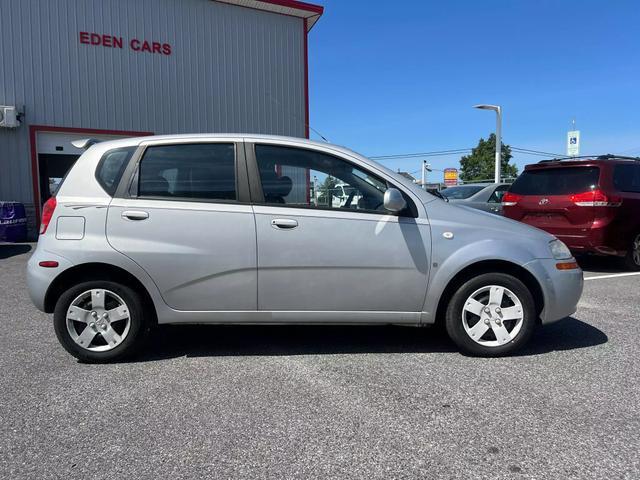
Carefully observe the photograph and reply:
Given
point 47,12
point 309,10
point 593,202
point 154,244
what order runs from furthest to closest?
1. point 309,10
2. point 47,12
3. point 593,202
4. point 154,244

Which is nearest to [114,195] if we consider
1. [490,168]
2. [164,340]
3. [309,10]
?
[164,340]

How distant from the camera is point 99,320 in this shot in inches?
149

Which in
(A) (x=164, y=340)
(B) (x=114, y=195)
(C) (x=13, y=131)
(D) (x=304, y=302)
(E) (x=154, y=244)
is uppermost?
(C) (x=13, y=131)

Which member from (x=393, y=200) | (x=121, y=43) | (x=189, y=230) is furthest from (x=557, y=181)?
(x=121, y=43)

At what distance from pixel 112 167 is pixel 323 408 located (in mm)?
2394

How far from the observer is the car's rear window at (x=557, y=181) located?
752 cm

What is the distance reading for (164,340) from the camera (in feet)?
15.0

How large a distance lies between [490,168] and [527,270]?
54.5 m

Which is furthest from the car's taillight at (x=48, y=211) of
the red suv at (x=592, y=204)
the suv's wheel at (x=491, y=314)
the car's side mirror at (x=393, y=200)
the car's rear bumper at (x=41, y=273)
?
the red suv at (x=592, y=204)

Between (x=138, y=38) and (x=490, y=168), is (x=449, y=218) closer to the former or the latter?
(x=138, y=38)

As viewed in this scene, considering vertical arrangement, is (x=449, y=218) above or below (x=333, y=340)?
above

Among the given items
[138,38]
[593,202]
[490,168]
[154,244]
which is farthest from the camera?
[490,168]

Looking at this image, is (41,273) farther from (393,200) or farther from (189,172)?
(393,200)

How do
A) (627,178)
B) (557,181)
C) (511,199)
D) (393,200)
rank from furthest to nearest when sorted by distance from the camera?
(511,199) < (557,181) < (627,178) < (393,200)
